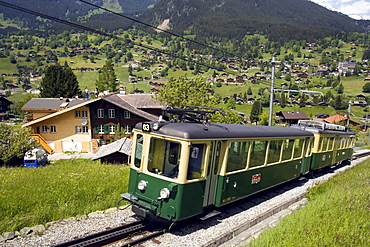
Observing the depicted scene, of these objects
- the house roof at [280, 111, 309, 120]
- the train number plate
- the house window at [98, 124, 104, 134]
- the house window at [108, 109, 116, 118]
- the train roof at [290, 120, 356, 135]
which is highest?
the train roof at [290, 120, 356, 135]

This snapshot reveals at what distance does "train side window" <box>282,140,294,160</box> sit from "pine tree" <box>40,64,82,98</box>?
228 feet

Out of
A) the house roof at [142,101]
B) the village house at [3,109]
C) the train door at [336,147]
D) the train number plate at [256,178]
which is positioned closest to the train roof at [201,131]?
the train number plate at [256,178]

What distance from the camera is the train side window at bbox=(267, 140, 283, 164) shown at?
37.9ft

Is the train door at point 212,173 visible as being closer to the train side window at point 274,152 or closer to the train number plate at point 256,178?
the train number plate at point 256,178

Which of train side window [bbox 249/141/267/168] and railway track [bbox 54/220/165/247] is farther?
train side window [bbox 249/141/267/168]

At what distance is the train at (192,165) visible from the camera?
8.06m

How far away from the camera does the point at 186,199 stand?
8.12m

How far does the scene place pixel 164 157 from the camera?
8391 millimetres

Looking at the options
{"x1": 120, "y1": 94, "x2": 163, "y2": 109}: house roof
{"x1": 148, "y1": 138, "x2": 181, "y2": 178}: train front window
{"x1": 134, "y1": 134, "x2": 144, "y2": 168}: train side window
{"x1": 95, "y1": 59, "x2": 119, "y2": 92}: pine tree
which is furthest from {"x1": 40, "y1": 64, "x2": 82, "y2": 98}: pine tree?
{"x1": 148, "y1": 138, "x2": 181, "y2": 178}: train front window

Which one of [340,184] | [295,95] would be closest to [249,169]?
[340,184]

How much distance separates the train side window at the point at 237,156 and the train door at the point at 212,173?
1.51ft

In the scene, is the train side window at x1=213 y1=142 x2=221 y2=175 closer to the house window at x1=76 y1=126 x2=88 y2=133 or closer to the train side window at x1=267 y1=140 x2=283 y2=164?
the train side window at x1=267 y1=140 x2=283 y2=164

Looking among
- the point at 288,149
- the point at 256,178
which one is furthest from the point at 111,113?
the point at 256,178

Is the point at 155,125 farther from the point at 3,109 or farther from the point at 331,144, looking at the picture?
the point at 3,109
